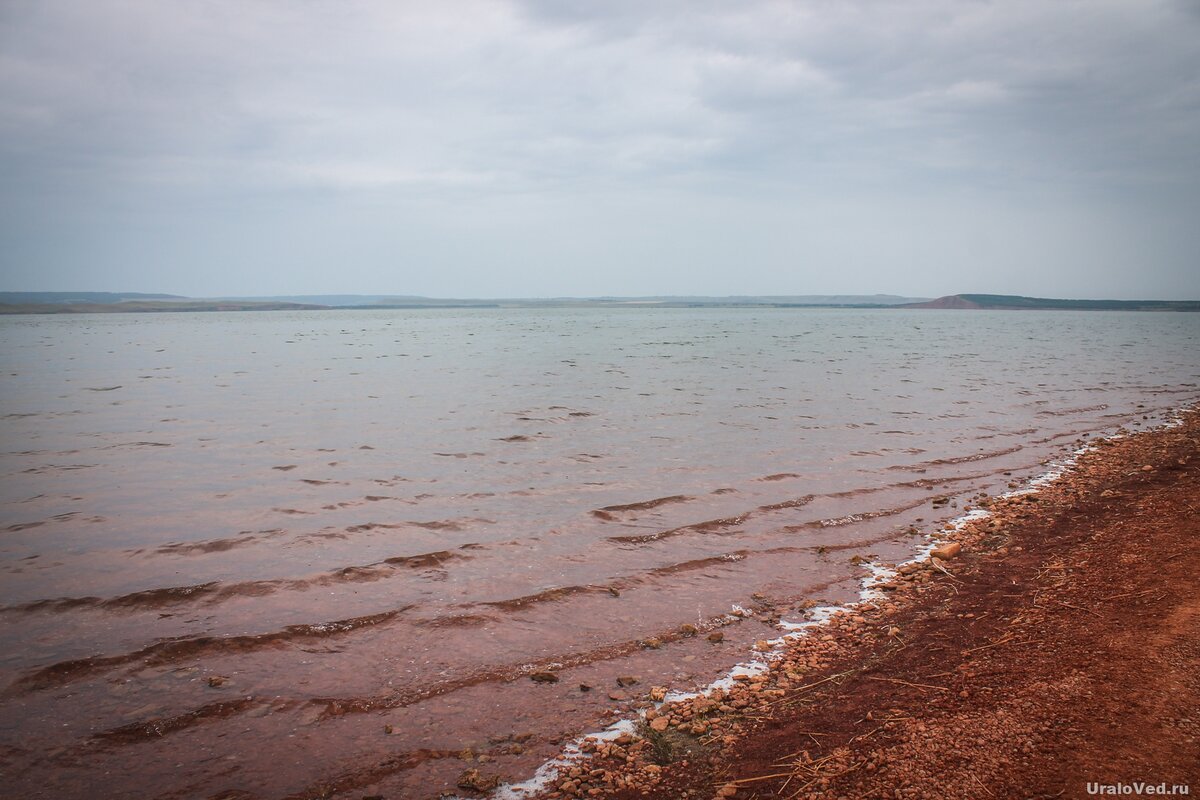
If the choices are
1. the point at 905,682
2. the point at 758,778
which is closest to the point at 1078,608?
the point at 905,682

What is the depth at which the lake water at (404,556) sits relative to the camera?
5688mm

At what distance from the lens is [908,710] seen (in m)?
5.07

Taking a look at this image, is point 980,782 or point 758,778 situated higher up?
point 980,782

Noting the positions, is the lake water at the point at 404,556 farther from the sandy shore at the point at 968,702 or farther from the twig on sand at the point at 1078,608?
the twig on sand at the point at 1078,608

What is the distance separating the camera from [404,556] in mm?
9977

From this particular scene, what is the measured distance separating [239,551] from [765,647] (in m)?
7.89

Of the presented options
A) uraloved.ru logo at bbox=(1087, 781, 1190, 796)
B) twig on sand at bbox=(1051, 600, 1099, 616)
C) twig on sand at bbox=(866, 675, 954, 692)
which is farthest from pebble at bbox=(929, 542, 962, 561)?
uraloved.ru logo at bbox=(1087, 781, 1190, 796)

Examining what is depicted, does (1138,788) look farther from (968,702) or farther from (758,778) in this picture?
(758,778)

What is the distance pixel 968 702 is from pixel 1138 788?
126cm

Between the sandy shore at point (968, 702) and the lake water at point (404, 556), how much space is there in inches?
33.4

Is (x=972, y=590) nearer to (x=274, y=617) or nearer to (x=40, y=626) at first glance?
(x=274, y=617)

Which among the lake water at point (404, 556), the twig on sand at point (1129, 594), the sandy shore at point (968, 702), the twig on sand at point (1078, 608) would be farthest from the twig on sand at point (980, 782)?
the twig on sand at point (1129, 594)

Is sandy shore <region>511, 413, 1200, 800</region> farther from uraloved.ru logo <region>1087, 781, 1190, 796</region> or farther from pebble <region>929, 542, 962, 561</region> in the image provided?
pebble <region>929, 542, 962, 561</region>

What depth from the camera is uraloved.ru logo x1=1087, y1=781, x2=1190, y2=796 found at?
3783mm
